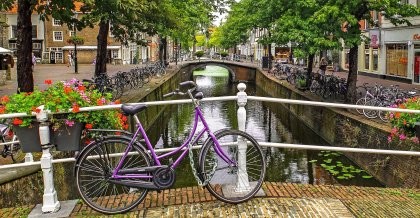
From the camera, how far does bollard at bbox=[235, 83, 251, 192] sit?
489 cm

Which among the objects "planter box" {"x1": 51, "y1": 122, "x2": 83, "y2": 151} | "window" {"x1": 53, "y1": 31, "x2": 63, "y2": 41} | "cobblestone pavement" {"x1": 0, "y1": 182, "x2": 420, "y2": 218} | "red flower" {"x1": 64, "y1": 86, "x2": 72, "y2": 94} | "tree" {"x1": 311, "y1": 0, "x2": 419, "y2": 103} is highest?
"window" {"x1": 53, "y1": 31, "x2": 63, "y2": 41}

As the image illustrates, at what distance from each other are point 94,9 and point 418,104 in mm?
7434

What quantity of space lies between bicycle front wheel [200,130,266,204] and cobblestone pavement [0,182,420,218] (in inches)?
4.6

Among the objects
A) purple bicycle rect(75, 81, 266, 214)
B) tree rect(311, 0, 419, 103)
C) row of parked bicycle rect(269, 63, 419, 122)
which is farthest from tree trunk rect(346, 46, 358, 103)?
purple bicycle rect(75, 81, 266, 214)

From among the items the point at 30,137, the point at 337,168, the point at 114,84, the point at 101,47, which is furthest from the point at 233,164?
the point at 101,47

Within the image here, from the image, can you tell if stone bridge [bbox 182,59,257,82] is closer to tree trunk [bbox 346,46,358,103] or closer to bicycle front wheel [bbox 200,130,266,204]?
tree trunk [bbox 346,46,358,103]

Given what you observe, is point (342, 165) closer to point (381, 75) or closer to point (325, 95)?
point (325, 95)

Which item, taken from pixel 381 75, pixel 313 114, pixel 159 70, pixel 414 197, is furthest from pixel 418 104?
pixel 159 70

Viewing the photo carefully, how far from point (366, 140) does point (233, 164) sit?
10.1 meters

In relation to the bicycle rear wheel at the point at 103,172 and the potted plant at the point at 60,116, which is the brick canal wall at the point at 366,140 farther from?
the potted plant at the point at 60,116

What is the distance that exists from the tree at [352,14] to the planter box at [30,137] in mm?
13817

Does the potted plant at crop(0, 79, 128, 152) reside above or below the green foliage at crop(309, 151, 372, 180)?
above

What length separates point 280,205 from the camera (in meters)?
4.73

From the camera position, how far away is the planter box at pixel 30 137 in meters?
4.67
